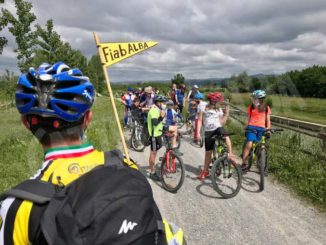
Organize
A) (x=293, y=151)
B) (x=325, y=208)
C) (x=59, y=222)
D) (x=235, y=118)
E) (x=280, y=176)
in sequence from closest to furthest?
(x=59, y=222)
(x=325, y=208)
(x=280, y=176)
(x=293, y=151)
(x=235, y=118)

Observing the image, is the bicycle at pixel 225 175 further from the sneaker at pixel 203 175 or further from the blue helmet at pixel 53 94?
the blue helmet at pixel 53 94

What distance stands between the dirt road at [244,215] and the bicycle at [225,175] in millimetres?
159

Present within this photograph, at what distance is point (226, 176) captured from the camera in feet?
21.3

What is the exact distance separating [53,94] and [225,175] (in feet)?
18.0

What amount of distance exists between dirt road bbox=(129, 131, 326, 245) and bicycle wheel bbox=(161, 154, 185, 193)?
7.2 inches

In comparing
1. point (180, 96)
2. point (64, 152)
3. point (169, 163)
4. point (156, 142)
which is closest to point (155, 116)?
point (156, 142)

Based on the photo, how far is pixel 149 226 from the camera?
124 centimetres

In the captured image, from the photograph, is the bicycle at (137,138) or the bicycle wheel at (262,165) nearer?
the bicycle wheel at (262,165)

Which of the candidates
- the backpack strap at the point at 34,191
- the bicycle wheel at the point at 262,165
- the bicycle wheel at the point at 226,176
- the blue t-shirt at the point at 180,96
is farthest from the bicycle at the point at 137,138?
the backpack strap at the point at 34,191

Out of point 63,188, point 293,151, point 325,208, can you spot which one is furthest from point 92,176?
point 293,151

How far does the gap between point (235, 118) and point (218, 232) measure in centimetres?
1065

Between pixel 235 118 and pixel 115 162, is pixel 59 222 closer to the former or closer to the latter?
pixel 115 162

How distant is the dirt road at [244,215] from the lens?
4582mm

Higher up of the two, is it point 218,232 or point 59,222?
point 59,222
